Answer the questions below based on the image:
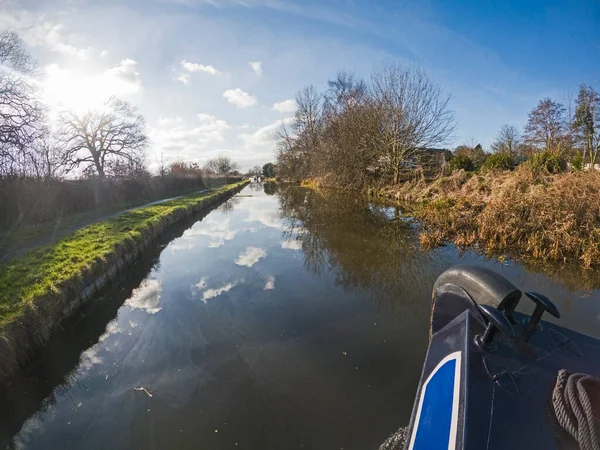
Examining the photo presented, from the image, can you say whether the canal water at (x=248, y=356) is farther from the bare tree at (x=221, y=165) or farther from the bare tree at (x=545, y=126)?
the bare tree at (x=221, y=165)

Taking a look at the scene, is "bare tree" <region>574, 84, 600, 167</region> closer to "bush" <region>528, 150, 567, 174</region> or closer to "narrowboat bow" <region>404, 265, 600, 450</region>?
"bush" <region>528, 150, 567, 174</region>

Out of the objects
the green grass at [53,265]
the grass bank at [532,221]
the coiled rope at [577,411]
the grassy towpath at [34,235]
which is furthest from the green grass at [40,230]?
the grass bank at [532,221]

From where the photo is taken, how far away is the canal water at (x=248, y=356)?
10.1ft

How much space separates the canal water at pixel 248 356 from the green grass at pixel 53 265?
2.50 feet

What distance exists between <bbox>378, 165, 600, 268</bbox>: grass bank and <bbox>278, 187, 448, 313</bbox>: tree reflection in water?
1.10 metres

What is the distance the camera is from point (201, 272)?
25.4ft

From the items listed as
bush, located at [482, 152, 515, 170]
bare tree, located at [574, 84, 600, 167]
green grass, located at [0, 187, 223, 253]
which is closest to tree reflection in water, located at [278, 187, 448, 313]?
green grass, located at [0, 187, 223, 253]

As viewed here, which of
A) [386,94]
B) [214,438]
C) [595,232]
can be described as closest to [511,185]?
[595,232]

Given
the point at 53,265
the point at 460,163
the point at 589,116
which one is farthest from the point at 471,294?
the point at 589,116

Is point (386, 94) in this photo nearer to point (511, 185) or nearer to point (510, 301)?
point (511, 185)

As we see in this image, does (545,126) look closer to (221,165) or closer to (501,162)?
(501,162)

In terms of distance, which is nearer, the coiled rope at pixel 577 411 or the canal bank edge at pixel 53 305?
the coiled rope at pixel 577 411

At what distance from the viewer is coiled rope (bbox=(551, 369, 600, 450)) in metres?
1.20

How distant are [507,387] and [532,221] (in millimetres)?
7815
